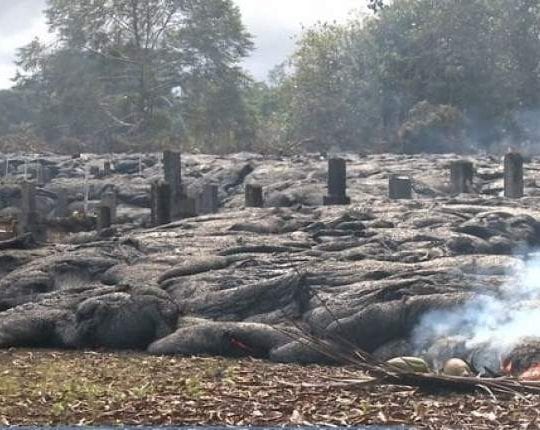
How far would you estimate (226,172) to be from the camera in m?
31.4

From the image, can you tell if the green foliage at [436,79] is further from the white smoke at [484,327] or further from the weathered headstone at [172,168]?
the white smoke at [484,327]

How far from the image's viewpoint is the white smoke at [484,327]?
9984 millimetres

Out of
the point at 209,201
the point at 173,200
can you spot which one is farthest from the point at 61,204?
the point at 173,200

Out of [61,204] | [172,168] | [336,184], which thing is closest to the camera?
[336,184]

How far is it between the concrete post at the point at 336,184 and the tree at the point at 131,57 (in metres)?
41.2

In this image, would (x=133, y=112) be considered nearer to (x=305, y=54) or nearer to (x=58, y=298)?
(x=305, y=54)

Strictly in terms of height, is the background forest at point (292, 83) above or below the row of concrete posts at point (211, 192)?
above

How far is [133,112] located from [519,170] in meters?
41.6

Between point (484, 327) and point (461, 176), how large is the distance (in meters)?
11.4

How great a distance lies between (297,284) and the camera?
13.0m

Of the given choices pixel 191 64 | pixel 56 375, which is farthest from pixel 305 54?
pixel 56 375

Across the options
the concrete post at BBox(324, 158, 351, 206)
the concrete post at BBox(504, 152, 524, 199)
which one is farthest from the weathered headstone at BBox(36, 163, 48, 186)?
the concrete post at BBox(504, 152, 524, 199)

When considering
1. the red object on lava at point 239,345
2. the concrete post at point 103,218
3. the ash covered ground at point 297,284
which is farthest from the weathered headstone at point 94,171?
the red object on lava at point 239,345

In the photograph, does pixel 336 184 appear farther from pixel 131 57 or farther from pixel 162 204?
pixel 131 57
